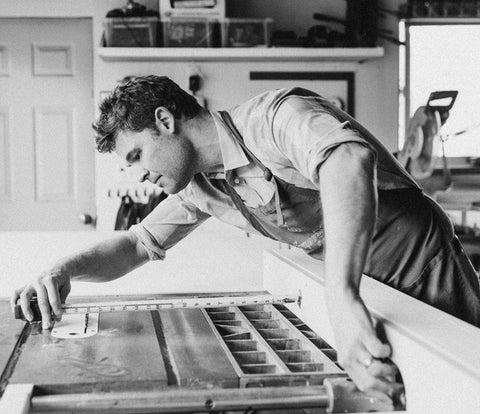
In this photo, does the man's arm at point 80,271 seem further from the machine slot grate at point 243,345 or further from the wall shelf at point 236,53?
the wall shelf at point 236,53

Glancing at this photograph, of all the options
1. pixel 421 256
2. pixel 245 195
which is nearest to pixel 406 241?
pixel 421 256

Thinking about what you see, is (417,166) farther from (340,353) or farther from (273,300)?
(340,353)

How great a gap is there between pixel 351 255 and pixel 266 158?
523 mm

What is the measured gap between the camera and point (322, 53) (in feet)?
14.4

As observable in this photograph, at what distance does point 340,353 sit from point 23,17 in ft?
13.8

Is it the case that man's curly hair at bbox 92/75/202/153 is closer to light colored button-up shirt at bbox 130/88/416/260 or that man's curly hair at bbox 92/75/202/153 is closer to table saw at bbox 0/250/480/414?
light colored button-up shirt at bbox 130/88/416/260

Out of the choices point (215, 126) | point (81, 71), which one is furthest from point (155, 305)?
point (81, 71)

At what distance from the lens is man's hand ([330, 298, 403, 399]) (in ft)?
3.02

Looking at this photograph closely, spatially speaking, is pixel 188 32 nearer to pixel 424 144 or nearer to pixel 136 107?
pixel 424 144

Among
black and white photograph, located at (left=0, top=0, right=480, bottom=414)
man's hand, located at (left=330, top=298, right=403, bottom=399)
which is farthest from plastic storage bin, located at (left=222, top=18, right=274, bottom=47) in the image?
man's hand, located at (left=330, top=298, right=403, bottom=399)

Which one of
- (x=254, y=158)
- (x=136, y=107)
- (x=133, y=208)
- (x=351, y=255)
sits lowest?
(x=133, y=208)

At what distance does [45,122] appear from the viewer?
4652 mm

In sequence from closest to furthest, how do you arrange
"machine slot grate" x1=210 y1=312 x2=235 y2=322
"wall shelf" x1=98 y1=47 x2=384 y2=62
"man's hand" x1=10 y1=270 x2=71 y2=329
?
"man's hand" x1=10 y1=270 x2=71 y2=329
"machine slot grate" x1=210 y1=312 x2=235 y2=322
"wall shelf" x1=98 y1=47 x2=384 y2=62

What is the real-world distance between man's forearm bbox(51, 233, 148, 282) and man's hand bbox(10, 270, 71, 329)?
0.40 ft
